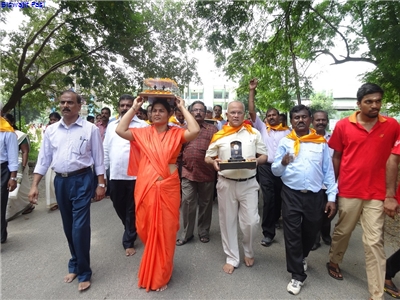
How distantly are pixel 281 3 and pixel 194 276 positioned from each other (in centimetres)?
740

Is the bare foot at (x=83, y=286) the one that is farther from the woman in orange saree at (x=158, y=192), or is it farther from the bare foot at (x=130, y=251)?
the bare foot at (x=130, y=251)

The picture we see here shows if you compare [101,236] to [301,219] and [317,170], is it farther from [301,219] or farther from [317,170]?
[317,170]

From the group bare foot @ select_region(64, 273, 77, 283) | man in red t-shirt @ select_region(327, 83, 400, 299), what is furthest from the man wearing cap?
man in red t-shirt @ select_region(327, 83, 400, 299)

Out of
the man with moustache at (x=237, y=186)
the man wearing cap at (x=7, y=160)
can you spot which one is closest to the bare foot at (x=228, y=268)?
the man with moustache at (x=237, y=186)

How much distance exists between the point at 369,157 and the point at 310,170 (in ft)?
1.94

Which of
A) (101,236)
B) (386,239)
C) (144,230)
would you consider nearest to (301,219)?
(144,230)

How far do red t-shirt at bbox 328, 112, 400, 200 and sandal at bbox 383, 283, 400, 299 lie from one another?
0.97 metres

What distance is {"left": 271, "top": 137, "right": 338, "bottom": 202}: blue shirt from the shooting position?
9.38 ft

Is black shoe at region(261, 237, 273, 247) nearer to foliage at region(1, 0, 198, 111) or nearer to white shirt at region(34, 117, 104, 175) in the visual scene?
white shirt at region(34, 117, 104, 175)

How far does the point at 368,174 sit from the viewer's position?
2729mm

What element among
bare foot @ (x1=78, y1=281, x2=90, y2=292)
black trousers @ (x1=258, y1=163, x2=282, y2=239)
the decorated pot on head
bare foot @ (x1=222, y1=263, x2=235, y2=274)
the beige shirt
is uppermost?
the decorated pot on head

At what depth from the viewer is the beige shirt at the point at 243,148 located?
314cm

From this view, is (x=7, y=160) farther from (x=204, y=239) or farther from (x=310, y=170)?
(x=310, y=170)

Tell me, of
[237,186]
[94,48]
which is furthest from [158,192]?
[94,48]
